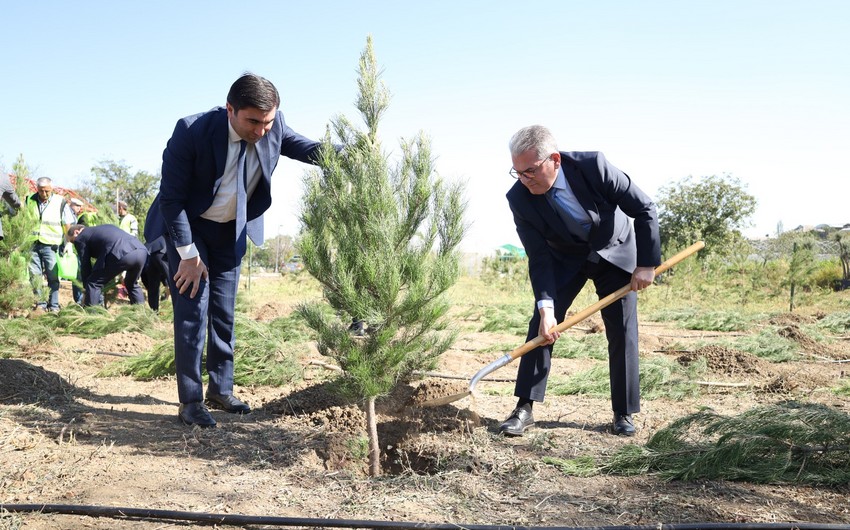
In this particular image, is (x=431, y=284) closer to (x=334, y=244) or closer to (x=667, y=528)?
(x=334, y=244)

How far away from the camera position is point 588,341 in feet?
25.3

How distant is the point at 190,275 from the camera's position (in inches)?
155

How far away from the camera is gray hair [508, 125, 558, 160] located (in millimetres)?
3553

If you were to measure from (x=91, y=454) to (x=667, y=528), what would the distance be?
2905mm

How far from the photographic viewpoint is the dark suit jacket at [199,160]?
3.73 meters

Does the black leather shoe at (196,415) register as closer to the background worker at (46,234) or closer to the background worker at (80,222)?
the background worker at (46,234)

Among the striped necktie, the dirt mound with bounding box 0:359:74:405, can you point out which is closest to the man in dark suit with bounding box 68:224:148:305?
the dirt mound with bounding box 0:359:74:405

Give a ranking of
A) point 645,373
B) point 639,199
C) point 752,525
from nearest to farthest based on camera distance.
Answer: point 752,525 < point 639,199 < point 645,373

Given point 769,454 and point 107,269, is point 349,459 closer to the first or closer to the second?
point 769,454

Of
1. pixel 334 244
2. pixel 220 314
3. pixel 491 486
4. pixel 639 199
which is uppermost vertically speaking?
pixel 639 199

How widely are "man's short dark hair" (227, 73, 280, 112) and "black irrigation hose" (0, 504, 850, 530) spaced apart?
204 cm

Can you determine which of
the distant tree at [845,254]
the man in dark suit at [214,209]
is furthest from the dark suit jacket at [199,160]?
the distant tree at [845,254]

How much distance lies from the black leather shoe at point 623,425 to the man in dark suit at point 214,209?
8.39 ft

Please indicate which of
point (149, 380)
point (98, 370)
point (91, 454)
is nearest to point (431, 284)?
point (91, 454)
